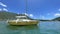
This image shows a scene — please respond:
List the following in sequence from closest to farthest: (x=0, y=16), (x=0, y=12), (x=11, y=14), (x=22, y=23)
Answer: (x=22, y=23), (x=11, y=14), (x=0, y=12), (x=0, y=16)

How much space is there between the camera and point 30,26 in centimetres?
1335

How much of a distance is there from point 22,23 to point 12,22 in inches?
37.2

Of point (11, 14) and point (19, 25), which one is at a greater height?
point (11, 14)

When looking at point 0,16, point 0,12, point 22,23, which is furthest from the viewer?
point 0,16

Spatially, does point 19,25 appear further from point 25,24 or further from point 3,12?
point 3,12

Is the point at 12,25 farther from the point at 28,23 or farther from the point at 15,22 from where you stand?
the point at 28,23

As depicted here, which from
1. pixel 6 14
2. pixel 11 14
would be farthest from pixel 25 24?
pixel 6 14

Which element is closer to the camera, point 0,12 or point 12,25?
point 12,25

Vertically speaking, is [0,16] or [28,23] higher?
[0,16]

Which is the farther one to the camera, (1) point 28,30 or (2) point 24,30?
(2) point 24,30

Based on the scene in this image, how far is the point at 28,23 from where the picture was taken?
13.0 m

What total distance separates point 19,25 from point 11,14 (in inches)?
252

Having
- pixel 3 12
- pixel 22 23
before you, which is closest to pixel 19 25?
pixel 22 23

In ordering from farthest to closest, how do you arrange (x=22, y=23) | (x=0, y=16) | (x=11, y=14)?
(x=0, y=16) → (x=11, y=14) → (x=22, y=23)
